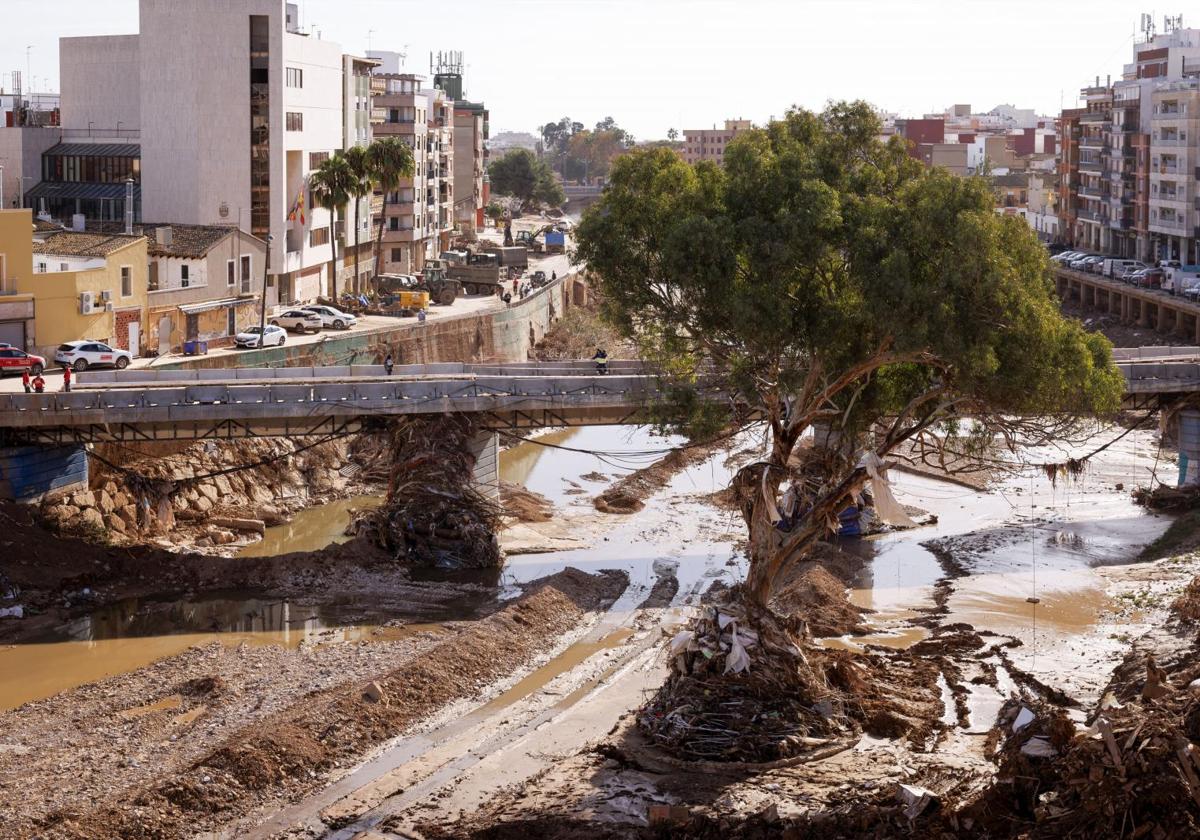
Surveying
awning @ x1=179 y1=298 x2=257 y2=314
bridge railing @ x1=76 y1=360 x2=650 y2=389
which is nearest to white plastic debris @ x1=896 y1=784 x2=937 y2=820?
bridge railing @ x1=76 y1=360 x2=650 y2=389

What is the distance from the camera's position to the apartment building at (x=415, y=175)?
333ft

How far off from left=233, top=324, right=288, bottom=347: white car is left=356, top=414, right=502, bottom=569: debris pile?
21.5 m

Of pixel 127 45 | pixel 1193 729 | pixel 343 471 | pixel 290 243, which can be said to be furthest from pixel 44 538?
pixel 127 45

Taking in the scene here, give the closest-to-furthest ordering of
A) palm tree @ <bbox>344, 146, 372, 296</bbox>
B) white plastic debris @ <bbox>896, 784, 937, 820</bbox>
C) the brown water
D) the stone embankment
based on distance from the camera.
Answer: white plastic debris @ <bbox>896, 784, 937, 820</bbox>, the stone embankment, the brown water, palm tree @ <bbox>344, 146, 372, 296</bbox>

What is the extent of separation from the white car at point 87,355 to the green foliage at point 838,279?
30.5 m

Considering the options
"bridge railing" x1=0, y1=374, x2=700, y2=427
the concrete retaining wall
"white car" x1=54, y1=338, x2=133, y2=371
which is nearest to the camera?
"bridge railing" x1=0, y1=374, x2=700, y2=427

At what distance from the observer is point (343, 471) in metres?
55.8

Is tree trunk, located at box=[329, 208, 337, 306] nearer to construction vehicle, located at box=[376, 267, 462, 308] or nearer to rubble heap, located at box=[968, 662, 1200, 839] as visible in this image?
construction vehicle, located at box=[376, 267, 462, 308]

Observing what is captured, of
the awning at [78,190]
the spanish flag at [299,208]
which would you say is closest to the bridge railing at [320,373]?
the spanish flag at [299,208]

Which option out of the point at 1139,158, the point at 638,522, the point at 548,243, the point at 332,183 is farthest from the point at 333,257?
the point at 1139,158

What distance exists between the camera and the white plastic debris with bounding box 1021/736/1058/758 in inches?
855

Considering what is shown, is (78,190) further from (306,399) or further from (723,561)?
(723,561)

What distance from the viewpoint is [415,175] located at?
101 m

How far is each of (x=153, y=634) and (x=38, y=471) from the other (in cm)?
897
